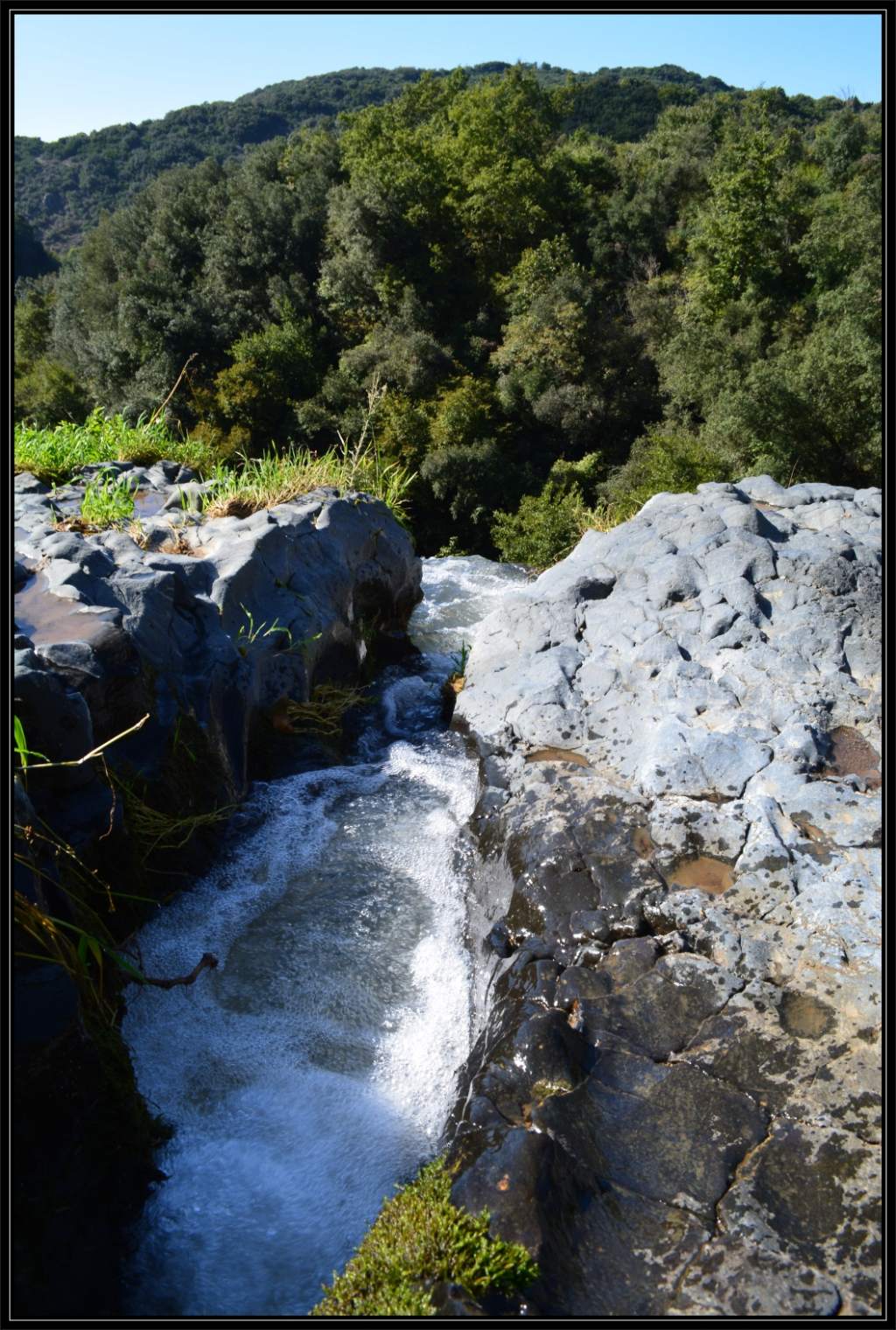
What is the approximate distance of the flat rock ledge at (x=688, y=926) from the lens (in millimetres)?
2746

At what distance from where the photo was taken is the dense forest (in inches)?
584

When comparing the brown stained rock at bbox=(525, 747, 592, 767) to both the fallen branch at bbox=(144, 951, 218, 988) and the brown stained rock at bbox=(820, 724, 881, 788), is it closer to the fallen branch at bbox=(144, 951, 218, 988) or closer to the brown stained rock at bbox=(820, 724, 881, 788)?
the brown stained rock at bbox=(820, 724, 881, 788)

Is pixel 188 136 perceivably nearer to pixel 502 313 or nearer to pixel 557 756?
pixel 502 313

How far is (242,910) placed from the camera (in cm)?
450

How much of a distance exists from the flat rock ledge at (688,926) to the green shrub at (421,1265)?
0.34 feet

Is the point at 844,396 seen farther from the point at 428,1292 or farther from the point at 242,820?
the point at 428,1292

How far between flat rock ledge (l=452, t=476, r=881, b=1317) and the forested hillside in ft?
134

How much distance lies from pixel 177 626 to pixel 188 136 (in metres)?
50.3

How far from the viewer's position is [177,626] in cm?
506

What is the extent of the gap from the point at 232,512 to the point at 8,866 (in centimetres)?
459

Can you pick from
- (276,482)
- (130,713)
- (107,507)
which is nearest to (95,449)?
(276,482)

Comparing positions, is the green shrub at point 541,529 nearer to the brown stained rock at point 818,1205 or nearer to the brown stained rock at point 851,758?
the brown stained rock at point 851,758

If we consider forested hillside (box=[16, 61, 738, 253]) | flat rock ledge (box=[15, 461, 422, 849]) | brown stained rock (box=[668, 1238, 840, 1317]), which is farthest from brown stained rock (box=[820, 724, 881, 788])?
forested hillside (box=[16, 61, 738, 253])

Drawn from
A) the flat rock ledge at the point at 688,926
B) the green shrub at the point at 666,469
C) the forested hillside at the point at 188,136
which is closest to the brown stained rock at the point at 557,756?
the flat rock ledge at the point at 688,926
